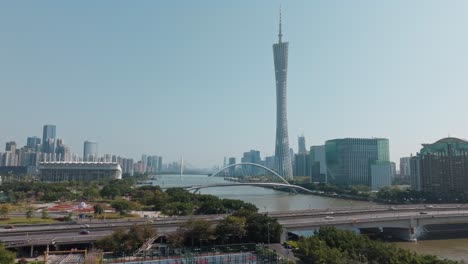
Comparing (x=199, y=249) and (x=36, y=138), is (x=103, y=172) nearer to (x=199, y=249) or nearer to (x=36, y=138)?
(x=199, y=249)

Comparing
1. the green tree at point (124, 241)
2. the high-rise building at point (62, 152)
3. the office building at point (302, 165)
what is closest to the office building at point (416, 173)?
the green tree at point (124, 241)

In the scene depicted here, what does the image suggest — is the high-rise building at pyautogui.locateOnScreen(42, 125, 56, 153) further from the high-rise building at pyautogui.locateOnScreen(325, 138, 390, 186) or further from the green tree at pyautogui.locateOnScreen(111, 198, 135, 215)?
the green tree at pyautogui.locateOnScreen(111, 198, 135, 215)

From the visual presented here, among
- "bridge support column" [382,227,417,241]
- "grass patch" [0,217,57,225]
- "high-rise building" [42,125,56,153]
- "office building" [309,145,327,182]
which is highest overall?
"high-rise building" [42,125,56,153]

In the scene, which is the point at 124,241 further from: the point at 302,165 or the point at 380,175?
the point at 302,165

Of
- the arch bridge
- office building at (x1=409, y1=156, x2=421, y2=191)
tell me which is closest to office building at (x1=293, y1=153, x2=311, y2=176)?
the arch bridge

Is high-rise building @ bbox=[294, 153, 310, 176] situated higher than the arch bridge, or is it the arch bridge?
high-rise building @ bbox=[294, 153, 310, 176]
